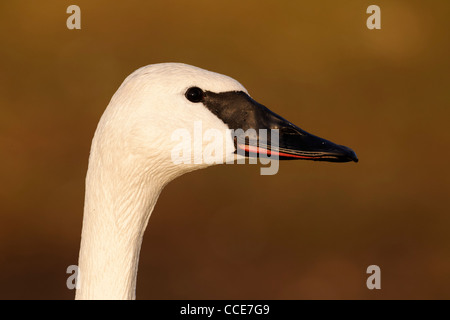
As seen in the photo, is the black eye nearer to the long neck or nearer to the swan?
the swan

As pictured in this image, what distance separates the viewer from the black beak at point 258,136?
5.48 feet

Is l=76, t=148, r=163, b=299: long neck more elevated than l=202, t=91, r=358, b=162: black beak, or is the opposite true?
l=202, t=91, r=358, b=162: black beak

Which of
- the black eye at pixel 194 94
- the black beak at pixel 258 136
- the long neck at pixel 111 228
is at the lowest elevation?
the long neck at pixel 111 228

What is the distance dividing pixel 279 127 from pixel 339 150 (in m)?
0.19

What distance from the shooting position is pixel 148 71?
5.31ft

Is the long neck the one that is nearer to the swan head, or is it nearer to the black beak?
the swan head

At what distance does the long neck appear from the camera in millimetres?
1647

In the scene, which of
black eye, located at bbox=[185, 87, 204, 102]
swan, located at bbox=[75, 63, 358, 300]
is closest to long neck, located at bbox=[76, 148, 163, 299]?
swan, located at bbox=[75, 63, 358, 300]

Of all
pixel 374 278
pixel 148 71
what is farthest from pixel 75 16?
pixel 148 71

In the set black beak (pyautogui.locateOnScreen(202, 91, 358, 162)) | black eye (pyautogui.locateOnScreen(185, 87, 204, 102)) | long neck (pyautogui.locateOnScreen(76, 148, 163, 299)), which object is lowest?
long neck (pyautogui.locateOnScreen(76, 148, 163, 299))

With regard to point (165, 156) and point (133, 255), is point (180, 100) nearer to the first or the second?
point (165, 156)

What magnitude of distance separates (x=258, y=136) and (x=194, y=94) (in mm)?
221

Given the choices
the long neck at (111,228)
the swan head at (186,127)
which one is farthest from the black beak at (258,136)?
the long neck at (111,228)

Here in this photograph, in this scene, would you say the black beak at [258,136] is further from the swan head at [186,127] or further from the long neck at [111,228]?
the long neck at [111,228]
